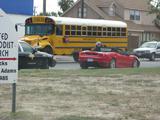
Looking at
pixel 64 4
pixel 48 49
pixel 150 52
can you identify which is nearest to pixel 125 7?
pixel 64 4

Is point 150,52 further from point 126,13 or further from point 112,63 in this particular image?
point 126,13

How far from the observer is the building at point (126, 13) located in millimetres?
74438

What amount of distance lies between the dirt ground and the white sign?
0.73 metres

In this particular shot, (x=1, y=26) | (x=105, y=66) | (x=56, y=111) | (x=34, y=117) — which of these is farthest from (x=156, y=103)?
(x=105, y=66)

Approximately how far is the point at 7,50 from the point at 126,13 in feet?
223

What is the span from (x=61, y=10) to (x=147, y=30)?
1930 centimetres

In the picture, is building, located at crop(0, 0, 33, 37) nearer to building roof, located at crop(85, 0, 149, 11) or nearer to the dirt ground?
the dirt ground

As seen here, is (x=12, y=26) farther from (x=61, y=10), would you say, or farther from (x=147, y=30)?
(x=61, y=10)

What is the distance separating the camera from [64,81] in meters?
15.9

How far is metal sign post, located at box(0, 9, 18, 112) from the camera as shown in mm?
9484

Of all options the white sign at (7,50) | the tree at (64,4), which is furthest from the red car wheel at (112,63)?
the tree at (64,4)

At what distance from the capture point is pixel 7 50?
375 inches

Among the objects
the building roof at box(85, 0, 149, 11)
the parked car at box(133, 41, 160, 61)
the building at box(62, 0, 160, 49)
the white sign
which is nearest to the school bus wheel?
the parked car at box(133, 41, 160, 61)

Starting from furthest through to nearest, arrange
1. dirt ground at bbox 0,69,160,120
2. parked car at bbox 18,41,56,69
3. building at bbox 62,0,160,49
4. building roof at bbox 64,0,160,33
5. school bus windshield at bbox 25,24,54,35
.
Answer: building at bbox 62,0,160,49 < building roof at bbox 64,0,160,33 < school bus windshield at bbox 25,24,54,35 < parked car at bbox 18,41,56,69 < dirt ground at bbox 0,69,160,120
